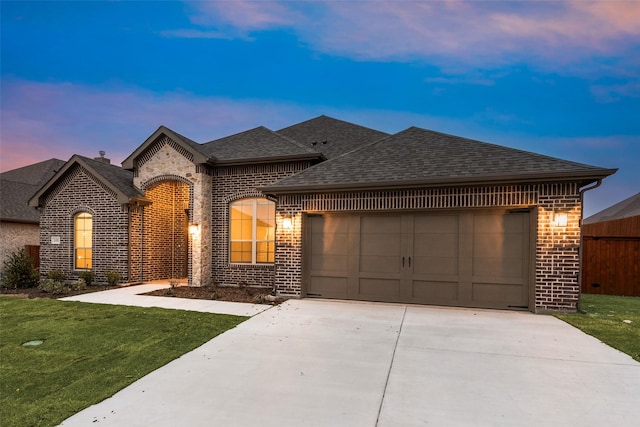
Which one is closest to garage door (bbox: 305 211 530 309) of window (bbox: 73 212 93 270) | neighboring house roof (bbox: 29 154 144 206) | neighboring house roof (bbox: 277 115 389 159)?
neighboring house roof (bbox: 277 115 389 159)

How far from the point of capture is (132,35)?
17.1m

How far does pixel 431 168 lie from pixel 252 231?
239 inches

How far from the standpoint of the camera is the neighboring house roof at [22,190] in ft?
49.0

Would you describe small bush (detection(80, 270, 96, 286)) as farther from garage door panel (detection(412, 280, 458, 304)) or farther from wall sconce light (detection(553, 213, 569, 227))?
wall sconce light (detection(553, 213, 569, 227))

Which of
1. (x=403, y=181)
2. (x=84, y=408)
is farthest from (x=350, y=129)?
(x=84, y=408)

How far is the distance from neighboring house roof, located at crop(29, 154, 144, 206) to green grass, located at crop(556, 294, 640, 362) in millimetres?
12674

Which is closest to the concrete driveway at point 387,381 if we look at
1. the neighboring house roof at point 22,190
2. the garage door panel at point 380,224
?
the garage door panel at point 380,224

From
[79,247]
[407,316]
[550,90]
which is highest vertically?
[550,90]

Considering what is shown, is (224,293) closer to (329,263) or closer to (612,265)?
(329,263)

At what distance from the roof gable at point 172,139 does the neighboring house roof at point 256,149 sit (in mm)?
373

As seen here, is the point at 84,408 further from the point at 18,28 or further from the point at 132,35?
the point at 132,35

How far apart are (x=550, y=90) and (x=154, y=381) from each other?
58.2 meters

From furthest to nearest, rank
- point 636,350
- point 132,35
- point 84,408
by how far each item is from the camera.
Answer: point 132,35, point 636,350, point 84,408

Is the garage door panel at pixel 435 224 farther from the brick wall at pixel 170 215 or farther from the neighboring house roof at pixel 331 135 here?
the brick wall at pixel 170 215
